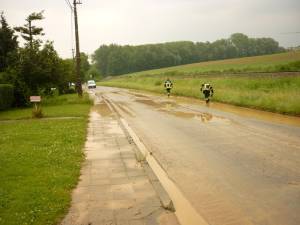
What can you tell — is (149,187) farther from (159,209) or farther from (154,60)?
(154,60)

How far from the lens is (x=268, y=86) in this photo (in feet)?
107

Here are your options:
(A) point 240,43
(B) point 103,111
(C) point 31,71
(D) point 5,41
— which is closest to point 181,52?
(A) point 240,43

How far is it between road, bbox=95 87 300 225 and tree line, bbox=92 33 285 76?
138 meters

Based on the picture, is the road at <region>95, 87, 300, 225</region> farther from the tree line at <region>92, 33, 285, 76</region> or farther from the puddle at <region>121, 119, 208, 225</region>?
the tree line at <region>92, 33, 285, 76</region>

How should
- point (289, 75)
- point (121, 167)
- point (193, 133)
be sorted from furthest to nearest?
point (289, 75)
point (193, 133)
point (121, 167)

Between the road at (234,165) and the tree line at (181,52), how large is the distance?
137580 mm

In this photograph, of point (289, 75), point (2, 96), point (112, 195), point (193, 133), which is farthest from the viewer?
point (289, 75)

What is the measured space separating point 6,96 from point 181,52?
139 m

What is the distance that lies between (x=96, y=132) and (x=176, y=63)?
5647 inches

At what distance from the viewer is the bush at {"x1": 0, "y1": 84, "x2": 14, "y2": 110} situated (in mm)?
25734

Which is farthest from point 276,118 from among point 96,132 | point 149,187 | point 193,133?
point 149,187

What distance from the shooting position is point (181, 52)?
16188 centimetres

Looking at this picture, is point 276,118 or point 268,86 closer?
point 276,118

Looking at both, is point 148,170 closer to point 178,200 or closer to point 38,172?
point 178,200
